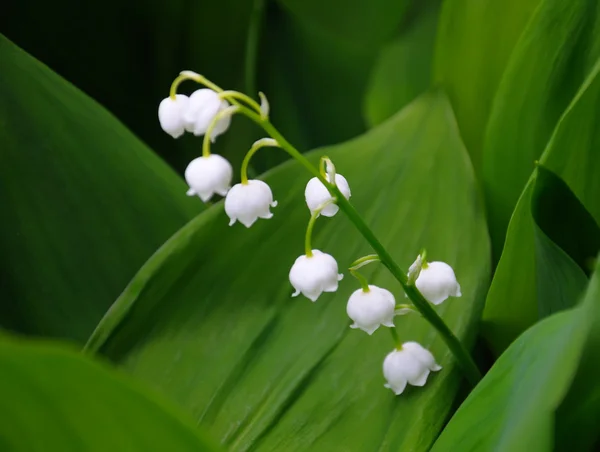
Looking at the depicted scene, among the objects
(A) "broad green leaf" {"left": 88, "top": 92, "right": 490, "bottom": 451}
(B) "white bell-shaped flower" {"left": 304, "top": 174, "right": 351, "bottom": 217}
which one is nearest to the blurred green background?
(A) "broad green leaf" {"left": 88, "top": 92, "right": 490, "bottom": 451}

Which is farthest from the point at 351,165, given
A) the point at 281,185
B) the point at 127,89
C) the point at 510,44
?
the point at 127,89

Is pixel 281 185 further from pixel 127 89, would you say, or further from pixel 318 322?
pixel 127 89

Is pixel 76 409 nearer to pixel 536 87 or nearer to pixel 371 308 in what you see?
pixel 371 308

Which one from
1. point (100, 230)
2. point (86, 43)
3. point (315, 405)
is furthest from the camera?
point (86, 43)

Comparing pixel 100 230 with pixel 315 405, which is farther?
pixel 100 230

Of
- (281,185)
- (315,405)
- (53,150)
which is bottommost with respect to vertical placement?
(315,405)

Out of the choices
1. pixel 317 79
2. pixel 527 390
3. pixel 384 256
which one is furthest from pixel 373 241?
pixel 317 79
